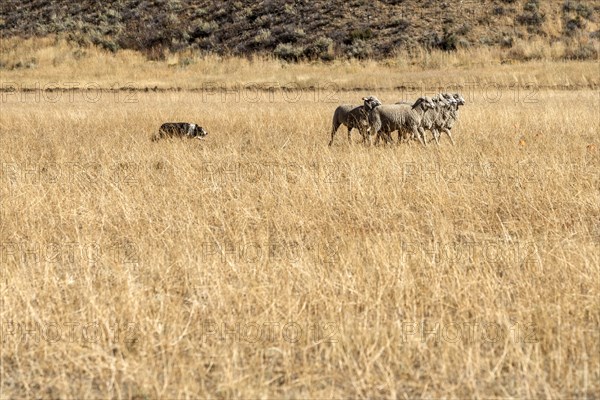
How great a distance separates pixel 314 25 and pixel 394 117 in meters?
30.2

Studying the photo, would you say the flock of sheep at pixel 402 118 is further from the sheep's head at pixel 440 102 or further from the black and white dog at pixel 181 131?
the black and white dog at pixel 181 131

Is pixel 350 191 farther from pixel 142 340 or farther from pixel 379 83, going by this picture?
pixel 379 83

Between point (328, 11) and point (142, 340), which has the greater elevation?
point (328, 11)

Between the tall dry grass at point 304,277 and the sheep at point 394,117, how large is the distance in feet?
6.28

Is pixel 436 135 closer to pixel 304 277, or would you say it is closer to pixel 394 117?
pixel 394 117

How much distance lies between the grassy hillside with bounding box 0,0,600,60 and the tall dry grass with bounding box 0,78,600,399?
2720 centimetres

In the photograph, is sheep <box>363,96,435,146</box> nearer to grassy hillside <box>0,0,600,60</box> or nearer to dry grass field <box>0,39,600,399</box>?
dry grass field <box>0,39,600,399</box>

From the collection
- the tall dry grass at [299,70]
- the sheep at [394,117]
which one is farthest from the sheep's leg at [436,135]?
the tall dry grass at [299,70]

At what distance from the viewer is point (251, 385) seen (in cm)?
376

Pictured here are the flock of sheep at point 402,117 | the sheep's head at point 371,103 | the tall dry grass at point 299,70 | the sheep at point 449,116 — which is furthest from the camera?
the tall dry grass at point 299,70

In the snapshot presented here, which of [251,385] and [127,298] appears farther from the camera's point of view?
[127,298]

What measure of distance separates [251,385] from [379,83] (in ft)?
82.7

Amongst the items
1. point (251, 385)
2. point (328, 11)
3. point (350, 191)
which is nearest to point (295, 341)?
point (251, 385)

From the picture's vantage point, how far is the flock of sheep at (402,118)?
12.6 metres
